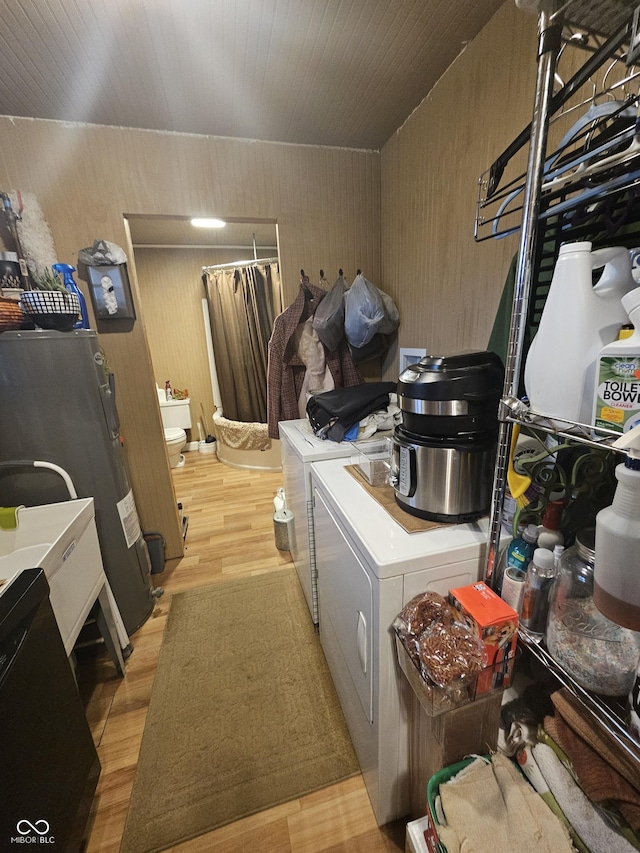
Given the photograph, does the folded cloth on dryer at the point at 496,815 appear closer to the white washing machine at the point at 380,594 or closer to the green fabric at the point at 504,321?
the white washing machine at the point at 380,594

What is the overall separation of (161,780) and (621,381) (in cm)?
169

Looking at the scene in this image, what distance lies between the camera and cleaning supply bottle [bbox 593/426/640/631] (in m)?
0.45

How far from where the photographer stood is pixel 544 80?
521 millimetres

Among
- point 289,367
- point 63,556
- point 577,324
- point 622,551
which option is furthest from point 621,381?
point 289,367

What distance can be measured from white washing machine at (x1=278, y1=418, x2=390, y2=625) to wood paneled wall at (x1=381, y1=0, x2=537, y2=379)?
2.17 ft

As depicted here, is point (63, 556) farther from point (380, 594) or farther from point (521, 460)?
point (521, 460)

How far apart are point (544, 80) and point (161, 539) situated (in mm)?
2443

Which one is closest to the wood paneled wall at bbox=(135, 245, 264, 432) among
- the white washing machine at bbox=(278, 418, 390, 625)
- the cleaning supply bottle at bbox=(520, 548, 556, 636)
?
the white washing machine at bbox=(278, 418, 390, 625)

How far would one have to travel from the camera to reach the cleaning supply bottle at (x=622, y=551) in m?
0.45

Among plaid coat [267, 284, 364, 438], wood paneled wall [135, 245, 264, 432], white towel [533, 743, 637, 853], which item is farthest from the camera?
wood paneled wall [135, 245, 264, 432]

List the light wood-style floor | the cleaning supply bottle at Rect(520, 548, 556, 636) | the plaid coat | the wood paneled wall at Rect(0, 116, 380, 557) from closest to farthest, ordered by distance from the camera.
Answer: the cleaning supply bottle at Rect(520, 548, 556, 636) → the light wood-style floor → the wood paneled wall at Rect(0, 116, 380, 557) → the plaid coat

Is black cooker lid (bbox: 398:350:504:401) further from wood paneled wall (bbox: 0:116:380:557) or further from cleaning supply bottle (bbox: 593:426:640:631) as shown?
wood paneled wall (bbox: 0:116:380:557)

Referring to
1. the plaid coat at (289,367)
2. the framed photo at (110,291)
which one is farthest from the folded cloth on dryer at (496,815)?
the framed photo at (110,291)

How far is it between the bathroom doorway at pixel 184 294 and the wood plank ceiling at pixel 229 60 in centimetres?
191
